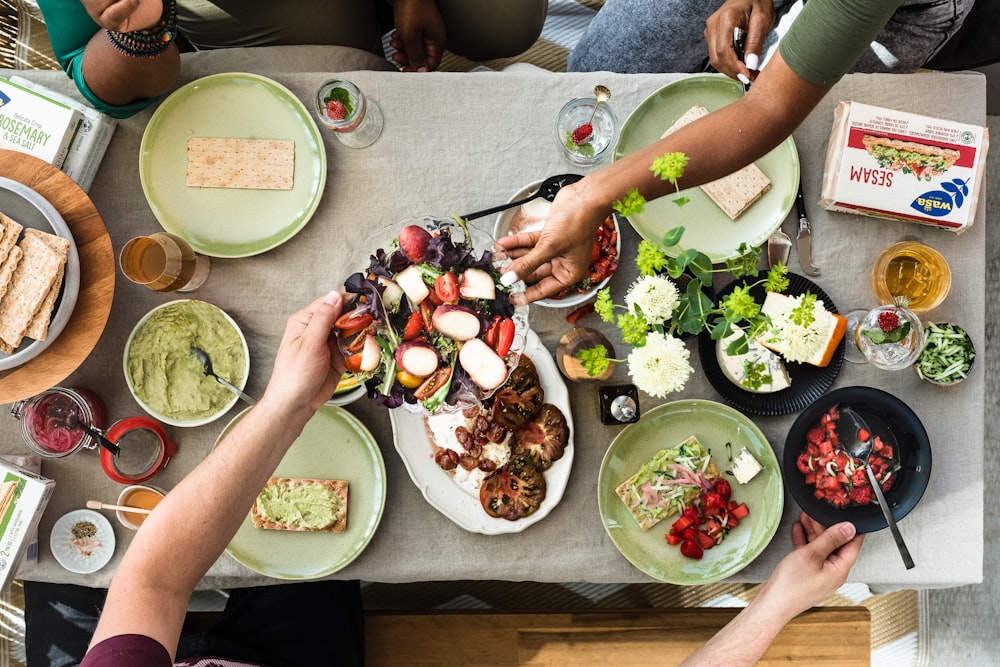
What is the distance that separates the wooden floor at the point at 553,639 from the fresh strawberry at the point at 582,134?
127 centimetres

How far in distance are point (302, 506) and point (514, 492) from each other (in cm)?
43

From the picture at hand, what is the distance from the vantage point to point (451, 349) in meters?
0.98

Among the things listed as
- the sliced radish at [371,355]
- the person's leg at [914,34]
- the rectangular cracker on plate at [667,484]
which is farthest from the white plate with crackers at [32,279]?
the person's leg at [914,34]

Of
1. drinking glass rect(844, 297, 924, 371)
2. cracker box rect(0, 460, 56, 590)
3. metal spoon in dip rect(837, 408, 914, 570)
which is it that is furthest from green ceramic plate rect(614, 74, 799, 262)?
cracker box rect(0, 460, 56, 590)

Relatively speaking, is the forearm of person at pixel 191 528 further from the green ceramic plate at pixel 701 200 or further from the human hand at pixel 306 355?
the green ceramic plate at pixel 701 200

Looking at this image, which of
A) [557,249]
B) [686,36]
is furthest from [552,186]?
[686,36]

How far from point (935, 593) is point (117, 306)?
8.03 ft

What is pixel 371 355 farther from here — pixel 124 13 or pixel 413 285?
pixel 124 13

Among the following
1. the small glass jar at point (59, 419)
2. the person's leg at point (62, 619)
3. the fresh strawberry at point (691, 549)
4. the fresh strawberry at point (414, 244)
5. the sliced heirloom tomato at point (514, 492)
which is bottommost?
the person's leg at point (62, 619)

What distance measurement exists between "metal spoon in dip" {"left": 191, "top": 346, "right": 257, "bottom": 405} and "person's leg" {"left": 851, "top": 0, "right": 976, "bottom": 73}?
5.20ft

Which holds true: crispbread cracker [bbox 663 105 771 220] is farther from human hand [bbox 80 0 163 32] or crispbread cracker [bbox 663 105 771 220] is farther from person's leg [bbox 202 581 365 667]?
person's leg [bbox 202 581 365 667]

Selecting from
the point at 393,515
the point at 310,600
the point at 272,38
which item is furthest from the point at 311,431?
the point at 272,38

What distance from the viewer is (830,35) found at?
3.18ft

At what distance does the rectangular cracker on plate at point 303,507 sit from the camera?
1276mm
